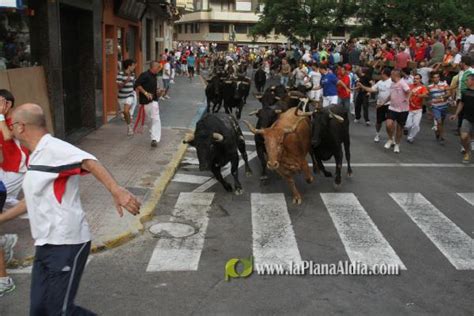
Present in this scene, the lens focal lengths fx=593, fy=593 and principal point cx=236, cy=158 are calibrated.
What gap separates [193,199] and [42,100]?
443cm

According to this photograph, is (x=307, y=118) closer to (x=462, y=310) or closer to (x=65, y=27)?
(x=462, y=310)

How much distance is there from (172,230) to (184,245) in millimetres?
687

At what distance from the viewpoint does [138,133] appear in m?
15.4

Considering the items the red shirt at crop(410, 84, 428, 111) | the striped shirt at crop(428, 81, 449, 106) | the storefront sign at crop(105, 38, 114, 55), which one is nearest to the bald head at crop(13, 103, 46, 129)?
the red shirt at crop(410, 84, 428, 111)

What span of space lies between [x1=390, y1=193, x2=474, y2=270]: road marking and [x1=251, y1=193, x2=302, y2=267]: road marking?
1832mm

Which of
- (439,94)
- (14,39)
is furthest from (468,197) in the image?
(14,39)

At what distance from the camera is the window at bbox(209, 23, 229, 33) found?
81500 millimetres

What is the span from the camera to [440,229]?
8.17m

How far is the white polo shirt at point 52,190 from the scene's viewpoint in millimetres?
4195

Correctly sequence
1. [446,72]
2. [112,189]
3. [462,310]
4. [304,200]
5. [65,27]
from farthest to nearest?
[446,72], [65,27], [304,200], [462,310], [112,189]

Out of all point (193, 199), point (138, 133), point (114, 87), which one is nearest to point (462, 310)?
point (193, 199)

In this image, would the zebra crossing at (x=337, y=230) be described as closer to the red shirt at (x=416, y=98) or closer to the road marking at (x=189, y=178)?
the road marking at (x=189, y=178)

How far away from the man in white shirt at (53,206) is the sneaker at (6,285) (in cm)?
192

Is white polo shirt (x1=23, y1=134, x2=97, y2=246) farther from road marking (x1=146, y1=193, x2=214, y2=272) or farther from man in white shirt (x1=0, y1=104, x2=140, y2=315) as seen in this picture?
road marking (x1=146, y1=193, x2=214, y2=272)
